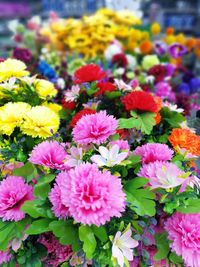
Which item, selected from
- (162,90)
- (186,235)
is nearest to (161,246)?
(186,235)

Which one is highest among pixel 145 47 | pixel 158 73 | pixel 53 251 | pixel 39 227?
pixel 39 227

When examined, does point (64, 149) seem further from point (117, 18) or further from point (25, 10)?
point (25, 10)

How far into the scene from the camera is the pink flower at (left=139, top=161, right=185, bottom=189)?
63 centimetres

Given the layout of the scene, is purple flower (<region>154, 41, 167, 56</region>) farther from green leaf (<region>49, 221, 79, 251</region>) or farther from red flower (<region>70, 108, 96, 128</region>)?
green leaf (<region>49, 221, 79, 251</region>)

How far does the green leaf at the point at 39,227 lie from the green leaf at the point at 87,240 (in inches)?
2.8

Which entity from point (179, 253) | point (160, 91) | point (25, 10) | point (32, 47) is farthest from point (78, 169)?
point (25, 10)

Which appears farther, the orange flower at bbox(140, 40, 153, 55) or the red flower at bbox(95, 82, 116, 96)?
the orange flower at bbox(140, 40, 153, 55)

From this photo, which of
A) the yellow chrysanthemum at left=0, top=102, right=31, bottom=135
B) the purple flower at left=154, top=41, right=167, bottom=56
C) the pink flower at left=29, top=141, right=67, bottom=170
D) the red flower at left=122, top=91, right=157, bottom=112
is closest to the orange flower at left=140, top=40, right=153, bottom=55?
the purple flower at left=154, top=41, right=167, bottom=56

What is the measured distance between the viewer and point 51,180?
0.66m

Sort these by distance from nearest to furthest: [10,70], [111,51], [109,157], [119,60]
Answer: [109,157] → [10,70] → [119,60] → [111,51]

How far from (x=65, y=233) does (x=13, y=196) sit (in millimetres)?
133

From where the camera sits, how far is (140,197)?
65 centimetres

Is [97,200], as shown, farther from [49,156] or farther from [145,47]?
[145,47]

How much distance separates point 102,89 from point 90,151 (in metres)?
0.33
